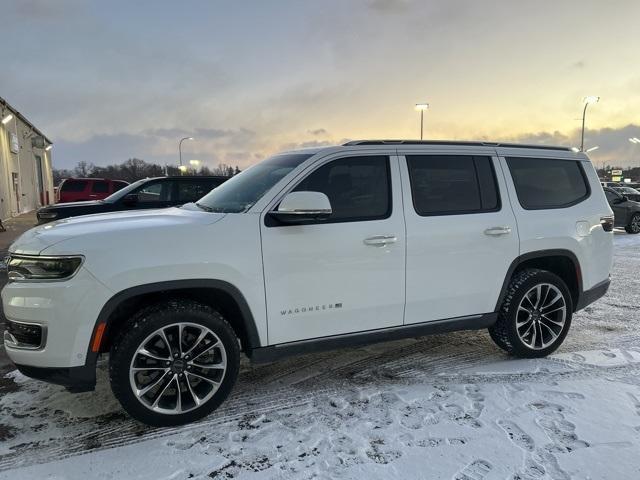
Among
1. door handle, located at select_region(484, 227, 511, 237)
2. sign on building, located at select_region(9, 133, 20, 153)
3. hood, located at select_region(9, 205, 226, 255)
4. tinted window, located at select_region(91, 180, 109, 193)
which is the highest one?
sign on building, located at select_region(9, 133, 20, 153)

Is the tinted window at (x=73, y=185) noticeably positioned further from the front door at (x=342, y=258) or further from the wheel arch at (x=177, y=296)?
the front door at (x=342, y=258)

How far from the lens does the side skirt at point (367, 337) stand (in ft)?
11.6

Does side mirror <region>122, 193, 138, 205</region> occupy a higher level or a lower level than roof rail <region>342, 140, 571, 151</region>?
lower

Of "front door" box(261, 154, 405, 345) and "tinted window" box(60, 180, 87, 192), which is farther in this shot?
"tinted window" box(60, 180, 87, 192)

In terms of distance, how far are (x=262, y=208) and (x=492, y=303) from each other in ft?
7.41

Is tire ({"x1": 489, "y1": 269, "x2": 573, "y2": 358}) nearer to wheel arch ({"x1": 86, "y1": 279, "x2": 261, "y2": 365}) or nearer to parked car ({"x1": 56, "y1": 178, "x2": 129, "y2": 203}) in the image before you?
wheel arch ({"x1": 86, "y1": 279, "x2": 261, "y2": 365})

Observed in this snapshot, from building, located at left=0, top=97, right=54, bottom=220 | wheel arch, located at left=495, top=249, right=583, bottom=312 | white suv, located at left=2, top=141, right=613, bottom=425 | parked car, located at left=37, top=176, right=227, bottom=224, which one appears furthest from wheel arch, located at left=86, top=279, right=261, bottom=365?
building, located at left=0, top=97, right=54, bottom=220

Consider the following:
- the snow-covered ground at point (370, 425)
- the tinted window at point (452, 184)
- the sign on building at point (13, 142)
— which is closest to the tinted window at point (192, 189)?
the snow-covered ground at point (370, 425)

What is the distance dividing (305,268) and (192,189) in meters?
7.01

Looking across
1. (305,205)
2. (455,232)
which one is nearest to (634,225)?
(455,232)

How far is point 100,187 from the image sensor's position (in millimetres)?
18484

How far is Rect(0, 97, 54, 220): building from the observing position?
23.4 meters

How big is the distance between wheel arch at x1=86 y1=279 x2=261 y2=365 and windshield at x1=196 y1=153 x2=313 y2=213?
63 cm

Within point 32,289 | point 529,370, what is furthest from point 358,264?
point 32,289
